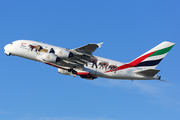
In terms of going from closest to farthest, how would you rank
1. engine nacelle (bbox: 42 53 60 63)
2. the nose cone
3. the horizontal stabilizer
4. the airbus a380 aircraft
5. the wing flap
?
the wing flap → the horizontal stabilizer → engine nacelle (bbox: 42 53 60 63) → the airbus a380 aircraft → the nose cone

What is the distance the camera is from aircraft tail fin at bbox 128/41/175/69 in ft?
147

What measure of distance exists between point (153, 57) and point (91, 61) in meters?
10.7

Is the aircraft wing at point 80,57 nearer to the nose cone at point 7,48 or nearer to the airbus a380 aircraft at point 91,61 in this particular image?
the airbus a380 aircraft at point 91,61

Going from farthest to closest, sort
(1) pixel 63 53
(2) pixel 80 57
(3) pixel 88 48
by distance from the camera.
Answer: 1. (2) pixel 80 57
2. (1) pixel 63 53
3. (3) pixel 88 48

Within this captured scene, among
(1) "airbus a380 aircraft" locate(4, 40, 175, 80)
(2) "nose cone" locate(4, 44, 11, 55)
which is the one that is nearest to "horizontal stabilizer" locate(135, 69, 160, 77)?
(1) "airbus a380 aircraft" locate(4, 40, 175, 80)

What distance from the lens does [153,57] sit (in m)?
45.0

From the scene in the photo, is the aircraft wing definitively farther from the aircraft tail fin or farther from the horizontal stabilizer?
the horizontal stabilizer

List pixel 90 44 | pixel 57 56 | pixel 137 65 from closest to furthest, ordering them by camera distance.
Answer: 1. pixel 90 44
2. pixel 57 56
3. pixel 137 65

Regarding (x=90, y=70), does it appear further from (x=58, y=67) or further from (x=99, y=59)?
(x=58, y=67)

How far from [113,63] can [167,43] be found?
10122 millimetres

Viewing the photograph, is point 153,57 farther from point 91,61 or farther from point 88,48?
point 88,48

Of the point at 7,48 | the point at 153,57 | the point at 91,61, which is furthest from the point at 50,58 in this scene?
the point at 153,57

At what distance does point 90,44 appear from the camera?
124ft

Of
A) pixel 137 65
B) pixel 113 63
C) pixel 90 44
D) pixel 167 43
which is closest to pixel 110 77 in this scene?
pixel 113 63
